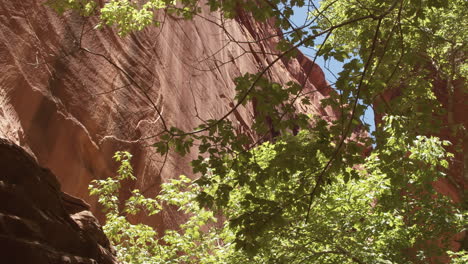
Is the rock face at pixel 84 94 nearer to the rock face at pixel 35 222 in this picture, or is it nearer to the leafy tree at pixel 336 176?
→ the leafy tree at pixel 336 176

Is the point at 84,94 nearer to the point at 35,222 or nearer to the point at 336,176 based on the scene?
the point at 336,176

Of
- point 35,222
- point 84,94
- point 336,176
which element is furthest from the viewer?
point 84,94

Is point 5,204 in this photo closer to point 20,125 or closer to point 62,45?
point 20,125

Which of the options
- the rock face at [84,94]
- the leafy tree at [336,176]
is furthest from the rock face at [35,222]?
the rock face at [84,94]

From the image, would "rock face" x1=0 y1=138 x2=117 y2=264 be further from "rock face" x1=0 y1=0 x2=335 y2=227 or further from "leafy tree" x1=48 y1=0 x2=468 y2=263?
"rock face" x1=0 y1=0 x2=335 y2=227

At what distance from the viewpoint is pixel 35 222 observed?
18.1 feet

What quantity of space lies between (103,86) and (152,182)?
279cm

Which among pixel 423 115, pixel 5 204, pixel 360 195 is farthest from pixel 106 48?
pixel 423 115

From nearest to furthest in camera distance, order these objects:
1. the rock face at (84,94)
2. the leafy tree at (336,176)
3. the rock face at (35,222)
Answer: the rock face at (35,222)
the leafy tree at (336,176)
the rock face at (84,94)

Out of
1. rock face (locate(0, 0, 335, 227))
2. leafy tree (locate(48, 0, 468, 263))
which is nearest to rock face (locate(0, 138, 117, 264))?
leafy tree (locate(48, 0, 468, 263))

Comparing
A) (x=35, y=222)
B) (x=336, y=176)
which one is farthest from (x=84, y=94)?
(x=35, y=222)

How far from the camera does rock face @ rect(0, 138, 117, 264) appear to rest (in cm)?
506

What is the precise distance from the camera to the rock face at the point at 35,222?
16.6 ft

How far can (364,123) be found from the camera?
6121mm
